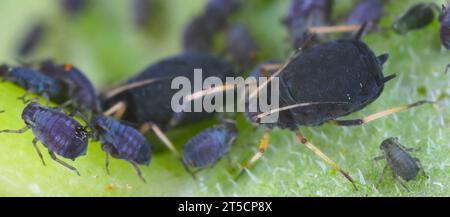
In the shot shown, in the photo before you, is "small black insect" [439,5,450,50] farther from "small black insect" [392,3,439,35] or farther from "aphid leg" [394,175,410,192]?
"aphid leg" [394,175,410,192]

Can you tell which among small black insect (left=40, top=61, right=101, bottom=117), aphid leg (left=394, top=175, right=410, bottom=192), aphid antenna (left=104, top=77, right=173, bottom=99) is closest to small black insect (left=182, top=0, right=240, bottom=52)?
aphid antenna (left=104, top=77, right=173, bottom=99)

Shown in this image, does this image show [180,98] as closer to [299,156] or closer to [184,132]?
[184,132]

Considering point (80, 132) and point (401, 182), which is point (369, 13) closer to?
point (401, 182)

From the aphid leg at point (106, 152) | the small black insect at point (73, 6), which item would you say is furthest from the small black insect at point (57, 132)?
the small black insect at point (73, 6)

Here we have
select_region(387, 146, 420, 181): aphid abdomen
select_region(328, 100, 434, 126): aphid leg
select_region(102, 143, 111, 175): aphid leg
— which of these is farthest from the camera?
select_region(328, 100, 434, 126): aphid leg

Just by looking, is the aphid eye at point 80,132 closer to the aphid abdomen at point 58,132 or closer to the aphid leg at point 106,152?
the aphid abdomen at point 58,132

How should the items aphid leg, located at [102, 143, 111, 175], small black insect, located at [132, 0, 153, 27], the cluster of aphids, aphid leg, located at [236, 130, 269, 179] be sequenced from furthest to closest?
small black insect, located at [132, 0, 153, 27]
aphid leg, located at [236, 130, 269, 179]
aphid leg, located at [102, 143, 111, 175]
the cluster of aphids
